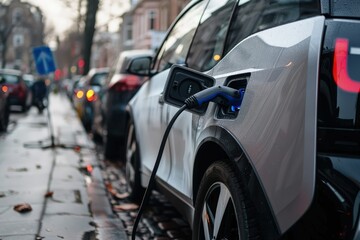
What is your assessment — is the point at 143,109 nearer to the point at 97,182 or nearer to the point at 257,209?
the point at 97,182

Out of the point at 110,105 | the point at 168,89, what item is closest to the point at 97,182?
the point at 110,105

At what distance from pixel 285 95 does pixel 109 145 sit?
266 inches

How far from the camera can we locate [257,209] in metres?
2.29

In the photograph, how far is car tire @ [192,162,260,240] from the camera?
2345 mm

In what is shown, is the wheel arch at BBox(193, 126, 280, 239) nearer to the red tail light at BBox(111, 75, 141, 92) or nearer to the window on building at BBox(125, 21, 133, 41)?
the red tail light at BBox(111, 75, 141, 92)

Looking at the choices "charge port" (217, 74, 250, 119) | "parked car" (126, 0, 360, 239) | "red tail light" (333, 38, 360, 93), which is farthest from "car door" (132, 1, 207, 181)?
"red tail light" (333, 38, 360, 93)

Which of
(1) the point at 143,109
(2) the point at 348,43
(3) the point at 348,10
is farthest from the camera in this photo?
(1) the point at 143,109

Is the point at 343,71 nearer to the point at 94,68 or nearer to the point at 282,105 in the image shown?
the point at 282,105

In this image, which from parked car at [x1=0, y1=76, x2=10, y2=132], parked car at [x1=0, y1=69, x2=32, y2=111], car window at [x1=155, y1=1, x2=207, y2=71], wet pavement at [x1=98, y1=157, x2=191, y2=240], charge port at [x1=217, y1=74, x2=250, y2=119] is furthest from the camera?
parked car at [x1=0, y1=69, x2=32, y2=111]

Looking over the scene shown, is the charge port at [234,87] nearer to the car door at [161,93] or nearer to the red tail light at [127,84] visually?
the car door at [161,93]

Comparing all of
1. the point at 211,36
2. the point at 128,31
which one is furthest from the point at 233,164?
the point at 128,31

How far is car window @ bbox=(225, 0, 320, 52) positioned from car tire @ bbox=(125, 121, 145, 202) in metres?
2.30

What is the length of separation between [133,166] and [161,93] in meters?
1.24

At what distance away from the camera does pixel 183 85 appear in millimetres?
3049
